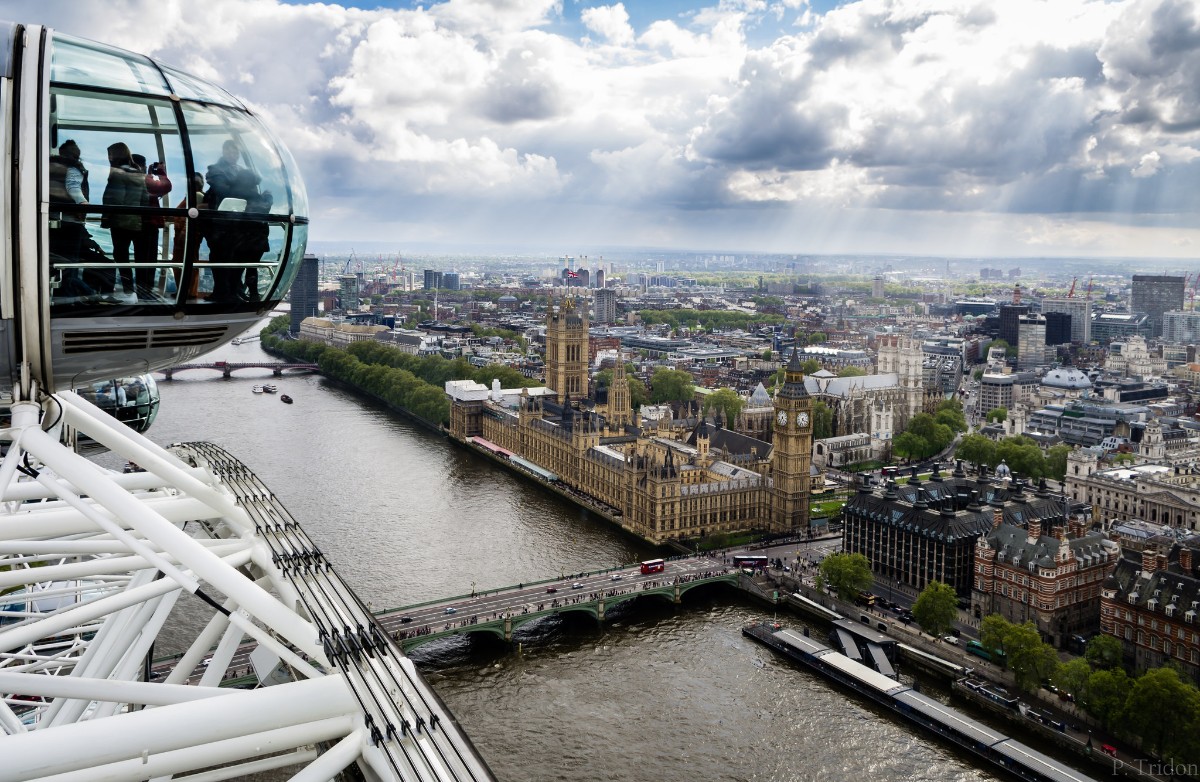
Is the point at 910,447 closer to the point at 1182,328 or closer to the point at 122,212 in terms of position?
the point at 122,212

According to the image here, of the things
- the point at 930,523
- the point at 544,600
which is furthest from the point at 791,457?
the point at 544,600

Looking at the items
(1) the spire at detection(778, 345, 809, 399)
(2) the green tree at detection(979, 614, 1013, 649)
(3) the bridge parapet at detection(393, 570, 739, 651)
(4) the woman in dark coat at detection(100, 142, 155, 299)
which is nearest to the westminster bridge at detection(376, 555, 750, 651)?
(3) the bridge parapet at detection(393, 570, 739, 651)

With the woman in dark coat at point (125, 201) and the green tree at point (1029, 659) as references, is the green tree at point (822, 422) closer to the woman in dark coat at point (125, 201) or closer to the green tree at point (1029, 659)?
the green tree at point (1029, 659)

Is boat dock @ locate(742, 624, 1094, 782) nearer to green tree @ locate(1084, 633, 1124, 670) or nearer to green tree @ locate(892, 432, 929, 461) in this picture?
green tree @ locate(1084, 633, 1124, 670)

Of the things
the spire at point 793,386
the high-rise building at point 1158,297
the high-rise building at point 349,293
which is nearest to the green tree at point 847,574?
the spire at point 793,386

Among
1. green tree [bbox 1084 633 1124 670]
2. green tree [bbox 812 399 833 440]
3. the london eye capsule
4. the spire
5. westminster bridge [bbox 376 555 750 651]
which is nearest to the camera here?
the london eye capsule

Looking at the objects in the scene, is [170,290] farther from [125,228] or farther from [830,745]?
[830,745]
